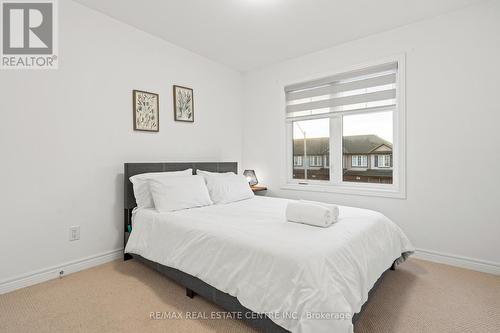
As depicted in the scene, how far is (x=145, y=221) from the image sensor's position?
240 cm

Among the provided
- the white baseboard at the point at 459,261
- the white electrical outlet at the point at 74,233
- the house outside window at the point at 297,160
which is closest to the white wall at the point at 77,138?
the white electrical outlet at the point at 74,233

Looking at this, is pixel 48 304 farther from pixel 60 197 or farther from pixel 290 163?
pixel 290 163

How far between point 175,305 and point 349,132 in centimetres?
284

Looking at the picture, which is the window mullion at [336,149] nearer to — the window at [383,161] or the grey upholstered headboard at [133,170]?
the window at [383,161]

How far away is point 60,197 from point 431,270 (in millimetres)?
3578

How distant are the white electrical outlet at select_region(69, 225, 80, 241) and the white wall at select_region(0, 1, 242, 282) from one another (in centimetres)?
4

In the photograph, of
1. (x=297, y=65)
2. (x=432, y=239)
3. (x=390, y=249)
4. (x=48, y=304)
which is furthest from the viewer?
(x=297, y=65)

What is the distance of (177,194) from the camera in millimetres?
2537

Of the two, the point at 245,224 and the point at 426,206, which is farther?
the point at 426,206

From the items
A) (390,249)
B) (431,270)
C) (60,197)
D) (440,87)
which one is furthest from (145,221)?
(440,87)

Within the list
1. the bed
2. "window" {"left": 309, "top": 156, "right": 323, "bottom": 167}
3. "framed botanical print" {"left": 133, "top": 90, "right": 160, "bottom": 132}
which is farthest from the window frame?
"framed botanical print" {"left": 133, "top": 90, "right": 160, "bottom": 132}

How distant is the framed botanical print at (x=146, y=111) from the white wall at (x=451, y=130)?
2.50 m

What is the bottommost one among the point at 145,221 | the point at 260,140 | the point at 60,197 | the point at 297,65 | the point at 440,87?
the point at 145,221

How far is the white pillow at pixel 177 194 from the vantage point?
8.09ft
